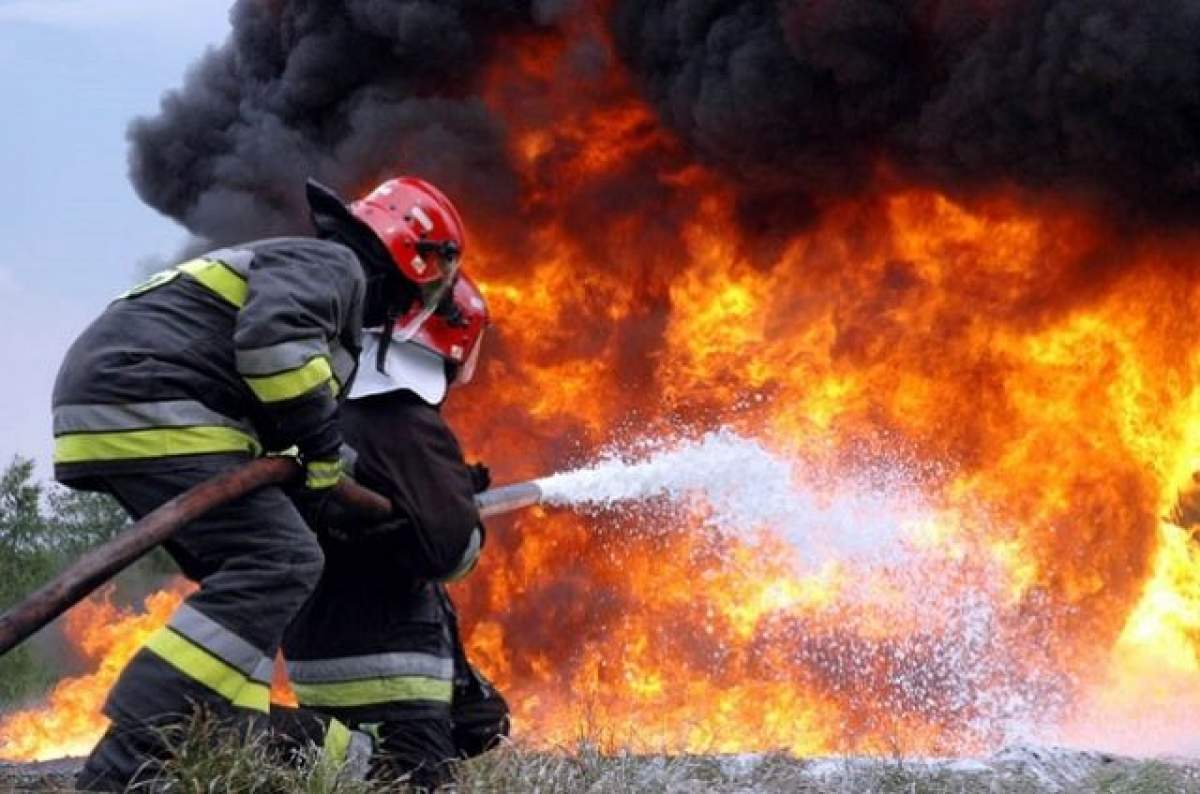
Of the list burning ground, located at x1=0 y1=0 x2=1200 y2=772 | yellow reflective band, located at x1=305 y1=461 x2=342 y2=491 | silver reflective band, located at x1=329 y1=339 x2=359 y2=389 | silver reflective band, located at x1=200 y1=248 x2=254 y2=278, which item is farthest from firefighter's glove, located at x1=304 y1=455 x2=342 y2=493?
burning ground, located at x1=0 y1=0 x2=1200 y2=772

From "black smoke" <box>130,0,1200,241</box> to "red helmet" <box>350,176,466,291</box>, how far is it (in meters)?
5.64

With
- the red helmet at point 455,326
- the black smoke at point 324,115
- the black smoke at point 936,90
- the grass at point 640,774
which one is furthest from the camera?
the black smoke at point 324,115

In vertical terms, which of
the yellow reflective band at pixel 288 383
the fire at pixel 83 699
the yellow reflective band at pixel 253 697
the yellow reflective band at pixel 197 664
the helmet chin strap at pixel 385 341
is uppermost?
the yellow reflective band at pixel 288 383

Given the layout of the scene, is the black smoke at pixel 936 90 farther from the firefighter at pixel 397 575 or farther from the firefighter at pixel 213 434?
the firefighter at pixel 213 434

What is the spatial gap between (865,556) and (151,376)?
22.6ft

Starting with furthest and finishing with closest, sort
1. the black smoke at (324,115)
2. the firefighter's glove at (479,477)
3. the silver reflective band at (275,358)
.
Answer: the black smoke at (324,115) → the firefighter's glove at (479,477) → the silver reflective band at (275,358)

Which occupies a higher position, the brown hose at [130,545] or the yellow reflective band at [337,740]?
the brown hose at [130,545]

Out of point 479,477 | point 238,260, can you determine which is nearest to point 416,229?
point 238,260

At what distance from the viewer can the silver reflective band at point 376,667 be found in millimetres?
4797

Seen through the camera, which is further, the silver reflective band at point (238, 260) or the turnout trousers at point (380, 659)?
the turnout trousers at point (380, 659)

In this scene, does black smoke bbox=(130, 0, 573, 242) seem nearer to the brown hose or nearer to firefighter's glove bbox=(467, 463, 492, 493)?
firefighter's glove bbox=(467, 463, 492, 493)

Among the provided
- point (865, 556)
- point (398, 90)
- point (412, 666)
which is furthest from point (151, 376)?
point (398, 90)

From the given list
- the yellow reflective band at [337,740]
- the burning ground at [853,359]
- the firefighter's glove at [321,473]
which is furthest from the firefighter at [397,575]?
the burning ground at [853,359]

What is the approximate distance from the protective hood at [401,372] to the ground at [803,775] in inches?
51.2
